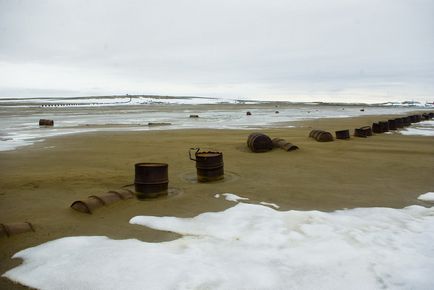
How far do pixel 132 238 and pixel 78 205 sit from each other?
5.62 ft

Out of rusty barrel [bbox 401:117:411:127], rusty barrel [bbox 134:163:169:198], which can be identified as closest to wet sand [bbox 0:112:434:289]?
rusty barrel [bbox 134:163:169:198]

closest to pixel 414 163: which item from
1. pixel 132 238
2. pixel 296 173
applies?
pixel 296 173

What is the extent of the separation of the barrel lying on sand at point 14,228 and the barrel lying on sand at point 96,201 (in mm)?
961

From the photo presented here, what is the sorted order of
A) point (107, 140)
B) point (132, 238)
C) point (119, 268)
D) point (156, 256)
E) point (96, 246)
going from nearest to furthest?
point (119, 268) → point (156, 256) → point (96, 246) → point (132, 238) → point (107, 140)

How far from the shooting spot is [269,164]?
1116 cm

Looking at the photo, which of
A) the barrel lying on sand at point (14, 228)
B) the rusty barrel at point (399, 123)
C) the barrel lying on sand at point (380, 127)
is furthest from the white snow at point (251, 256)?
the rusty barrel at point (399, 123)

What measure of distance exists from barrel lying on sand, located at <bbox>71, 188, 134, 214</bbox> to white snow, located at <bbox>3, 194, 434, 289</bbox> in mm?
907

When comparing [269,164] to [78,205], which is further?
[269,164]

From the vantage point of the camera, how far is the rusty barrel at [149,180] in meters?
7.50

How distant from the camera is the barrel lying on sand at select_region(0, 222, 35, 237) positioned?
209 inches

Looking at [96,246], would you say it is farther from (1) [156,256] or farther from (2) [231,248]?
(2) [231,248]

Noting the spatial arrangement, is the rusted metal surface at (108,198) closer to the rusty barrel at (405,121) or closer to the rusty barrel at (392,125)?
the rusty barrel at (392,125)

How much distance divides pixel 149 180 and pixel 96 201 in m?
1.16

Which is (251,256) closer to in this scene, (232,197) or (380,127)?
(232,197)
